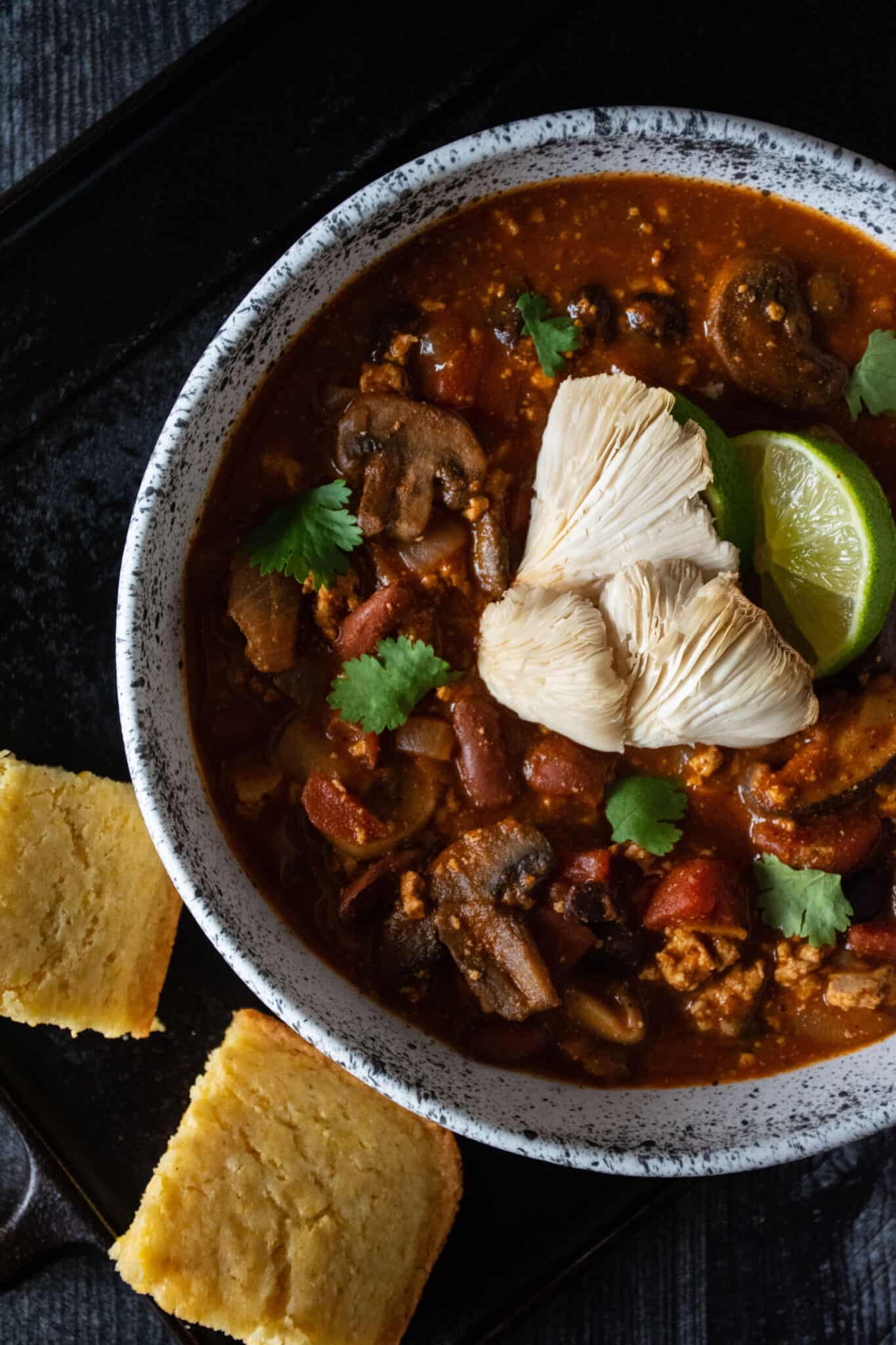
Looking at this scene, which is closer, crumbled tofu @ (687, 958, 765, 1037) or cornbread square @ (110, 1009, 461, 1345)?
crumbled tofu @ (687, 958, 765, 1037)

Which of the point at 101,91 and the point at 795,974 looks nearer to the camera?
the point at 795,974

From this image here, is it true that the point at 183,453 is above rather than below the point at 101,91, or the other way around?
below

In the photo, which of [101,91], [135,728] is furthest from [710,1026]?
[101,91]

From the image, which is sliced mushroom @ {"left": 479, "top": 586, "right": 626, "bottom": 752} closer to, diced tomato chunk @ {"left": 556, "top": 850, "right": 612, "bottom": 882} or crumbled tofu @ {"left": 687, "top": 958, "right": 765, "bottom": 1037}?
diced tomato chunk @ {"left": 556, "top": 850, "right": 612, "bottom": 882}

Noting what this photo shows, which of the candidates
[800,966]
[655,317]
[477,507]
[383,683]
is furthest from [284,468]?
[800,966]

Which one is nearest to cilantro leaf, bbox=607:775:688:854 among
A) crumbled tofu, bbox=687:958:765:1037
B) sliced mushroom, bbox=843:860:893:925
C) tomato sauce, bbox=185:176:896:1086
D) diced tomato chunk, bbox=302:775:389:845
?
tomato sauce, bbox=185:176:896:1086

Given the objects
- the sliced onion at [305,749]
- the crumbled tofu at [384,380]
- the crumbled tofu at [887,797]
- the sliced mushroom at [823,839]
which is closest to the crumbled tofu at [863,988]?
the sliced mushroom at [823,839]

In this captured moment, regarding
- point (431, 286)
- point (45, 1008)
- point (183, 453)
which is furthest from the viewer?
point (45, 1008)

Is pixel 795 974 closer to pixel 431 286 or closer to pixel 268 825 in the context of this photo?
pixel 268 825
